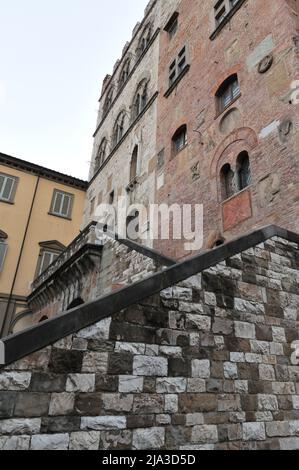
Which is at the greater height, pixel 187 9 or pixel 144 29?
pixel 144 29

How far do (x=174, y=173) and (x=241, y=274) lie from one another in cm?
633

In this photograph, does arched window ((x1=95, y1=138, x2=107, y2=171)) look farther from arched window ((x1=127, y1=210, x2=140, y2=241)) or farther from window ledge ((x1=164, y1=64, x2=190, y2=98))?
arched window ((x1=127, y1=210, x2=140, y2=241))

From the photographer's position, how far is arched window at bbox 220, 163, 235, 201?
7627mm

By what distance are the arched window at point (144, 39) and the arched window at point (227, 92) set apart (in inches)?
362

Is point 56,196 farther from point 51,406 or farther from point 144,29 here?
point 51,406

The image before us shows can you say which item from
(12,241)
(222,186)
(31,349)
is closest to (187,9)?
(222,186)

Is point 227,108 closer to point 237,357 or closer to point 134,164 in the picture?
point 134,164

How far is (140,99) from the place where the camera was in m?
15.0

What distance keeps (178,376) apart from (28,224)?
1461 cm

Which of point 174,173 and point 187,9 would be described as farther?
point 187,9

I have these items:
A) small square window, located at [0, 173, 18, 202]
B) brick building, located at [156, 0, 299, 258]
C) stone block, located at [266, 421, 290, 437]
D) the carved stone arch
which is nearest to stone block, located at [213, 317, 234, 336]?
stone block, located at [266, 421, 290, 437]

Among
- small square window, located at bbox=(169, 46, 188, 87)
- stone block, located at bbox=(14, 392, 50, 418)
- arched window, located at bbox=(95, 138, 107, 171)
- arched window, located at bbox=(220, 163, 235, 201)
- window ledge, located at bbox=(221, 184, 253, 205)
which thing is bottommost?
stone block, located at bbox=(14, 392, 50, 418)

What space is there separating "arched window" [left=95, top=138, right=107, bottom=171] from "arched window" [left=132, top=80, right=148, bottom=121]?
330 centimetres
